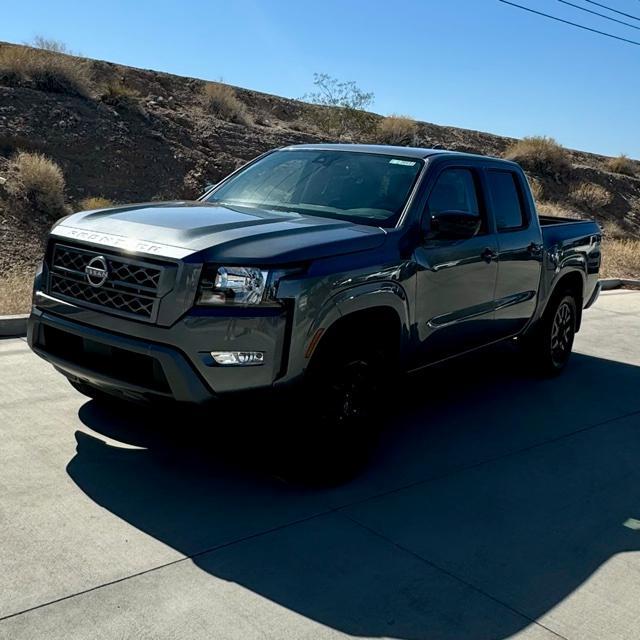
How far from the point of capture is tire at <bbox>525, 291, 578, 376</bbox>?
7.34m

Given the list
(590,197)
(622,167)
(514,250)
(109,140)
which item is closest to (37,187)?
A: (109,140)

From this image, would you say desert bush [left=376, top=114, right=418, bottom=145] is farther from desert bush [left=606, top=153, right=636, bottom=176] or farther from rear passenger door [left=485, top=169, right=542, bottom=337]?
rear passenger door [left=485, top=169, right=542, bottom=337]

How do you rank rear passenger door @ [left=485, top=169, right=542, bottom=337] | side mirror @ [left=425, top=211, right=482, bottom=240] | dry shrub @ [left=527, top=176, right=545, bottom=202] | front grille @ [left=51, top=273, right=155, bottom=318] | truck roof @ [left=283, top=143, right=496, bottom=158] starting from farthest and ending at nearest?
1. dry shrub @ [left=527, top=176, right=545, bottom=202]
2. rear passenger door @ [left=485, top=169, right=542, bottom=337]
3. truck roof @ [left=283, top=143, right=496, bottom=158]
4. side mirror @ [left=425, top=211, right=482, bottom=240]
5. front grille @ [left=51, top=273, right=155, bottom=318]

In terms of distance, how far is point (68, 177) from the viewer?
16.0 metres

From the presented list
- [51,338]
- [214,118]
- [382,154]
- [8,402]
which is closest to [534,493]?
[382,154]

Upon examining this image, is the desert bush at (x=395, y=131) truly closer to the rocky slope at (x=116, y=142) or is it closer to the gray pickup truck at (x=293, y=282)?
the rocky slope at (x=116, y=142)

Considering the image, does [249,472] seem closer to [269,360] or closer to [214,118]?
[269,360]

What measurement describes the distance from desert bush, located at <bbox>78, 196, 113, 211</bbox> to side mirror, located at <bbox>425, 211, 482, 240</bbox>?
9.74m

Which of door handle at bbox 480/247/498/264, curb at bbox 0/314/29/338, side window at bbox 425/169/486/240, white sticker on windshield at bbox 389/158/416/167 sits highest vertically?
white sticker on windshield at bbox 389/158/416/167

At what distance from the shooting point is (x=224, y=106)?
25062mm

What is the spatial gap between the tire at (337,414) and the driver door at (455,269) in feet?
1.97

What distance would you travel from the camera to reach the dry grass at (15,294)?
7766mm

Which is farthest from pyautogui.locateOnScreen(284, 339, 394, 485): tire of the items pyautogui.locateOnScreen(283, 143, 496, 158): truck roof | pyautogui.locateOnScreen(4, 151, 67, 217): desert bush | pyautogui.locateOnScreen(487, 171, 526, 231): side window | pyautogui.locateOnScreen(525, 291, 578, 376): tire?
pyautogui.locateOnScreen(4, 151, 67, 217): desert bush

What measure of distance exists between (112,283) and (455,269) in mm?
2349
